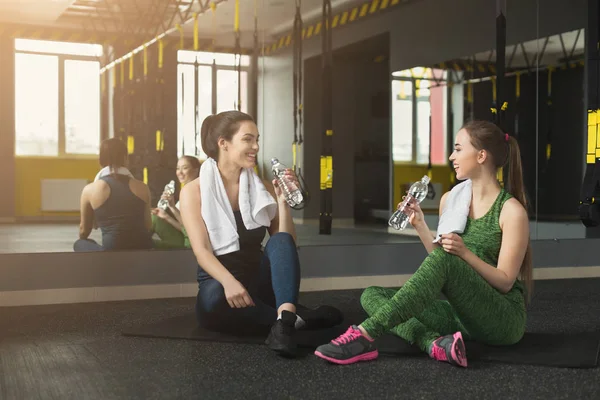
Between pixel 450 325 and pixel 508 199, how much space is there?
51 centimetres

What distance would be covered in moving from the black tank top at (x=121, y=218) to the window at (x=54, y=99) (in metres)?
0.30

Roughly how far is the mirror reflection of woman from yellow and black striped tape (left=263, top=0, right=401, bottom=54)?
35.6 inches

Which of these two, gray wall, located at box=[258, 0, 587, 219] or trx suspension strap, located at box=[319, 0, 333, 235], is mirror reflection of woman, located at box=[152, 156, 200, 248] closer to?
gray wall, located at box=[258, 0, 587, 219]

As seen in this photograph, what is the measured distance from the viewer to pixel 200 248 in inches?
111

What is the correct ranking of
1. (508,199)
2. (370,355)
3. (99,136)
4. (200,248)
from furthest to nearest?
(99,136)
(200,248)
(508,199)
(370,355)

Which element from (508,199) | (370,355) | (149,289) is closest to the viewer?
(370,355)

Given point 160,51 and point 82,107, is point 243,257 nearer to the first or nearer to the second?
point 82,107

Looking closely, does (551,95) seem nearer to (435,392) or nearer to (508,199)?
(508,199)

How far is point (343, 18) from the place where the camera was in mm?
5066

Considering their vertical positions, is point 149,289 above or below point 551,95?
below

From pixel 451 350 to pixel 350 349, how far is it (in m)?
0.33

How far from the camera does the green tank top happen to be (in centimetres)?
259

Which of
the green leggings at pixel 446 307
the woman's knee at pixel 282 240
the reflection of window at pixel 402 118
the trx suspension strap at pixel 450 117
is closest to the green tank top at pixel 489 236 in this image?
the green leggings at pixel 446 307

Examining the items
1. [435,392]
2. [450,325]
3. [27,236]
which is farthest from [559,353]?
[27,236]
